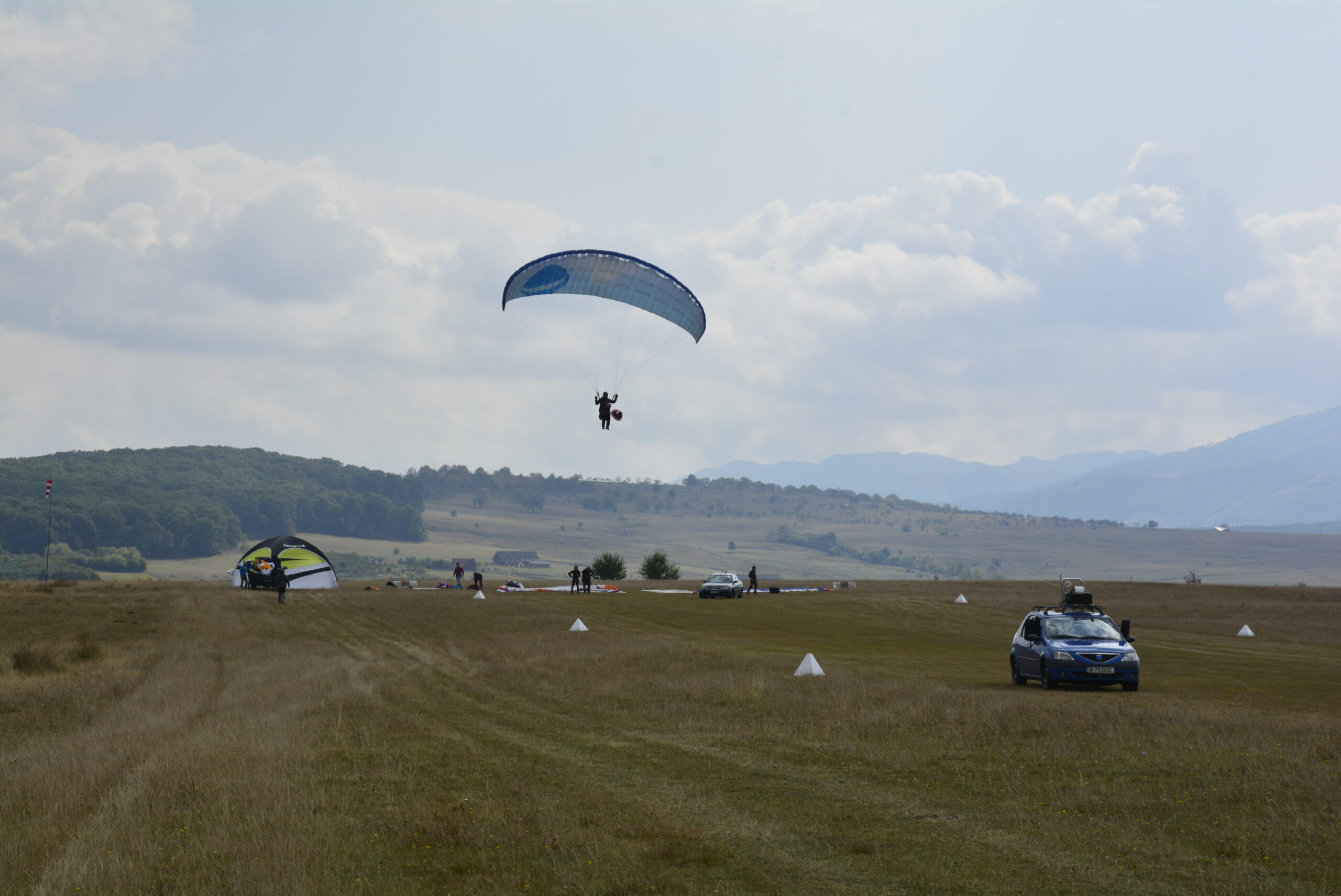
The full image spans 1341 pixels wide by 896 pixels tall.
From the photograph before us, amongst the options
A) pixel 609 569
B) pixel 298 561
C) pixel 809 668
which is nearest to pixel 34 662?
pixel 809 668

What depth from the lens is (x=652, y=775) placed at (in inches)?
526

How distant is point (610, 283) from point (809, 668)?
18935mm

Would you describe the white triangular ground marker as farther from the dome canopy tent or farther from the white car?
the dome canopy tent

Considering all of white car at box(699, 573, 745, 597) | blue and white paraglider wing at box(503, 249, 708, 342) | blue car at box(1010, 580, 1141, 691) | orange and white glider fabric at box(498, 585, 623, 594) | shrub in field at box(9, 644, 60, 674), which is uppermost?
blue and white paraglider wing at box(503, 249, 708, 342)

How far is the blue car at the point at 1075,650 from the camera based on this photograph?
21.9 metres

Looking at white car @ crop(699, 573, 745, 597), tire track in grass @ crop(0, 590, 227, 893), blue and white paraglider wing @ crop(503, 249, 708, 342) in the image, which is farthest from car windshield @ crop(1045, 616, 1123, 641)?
white car @ crop(699, 573, 745, 597)

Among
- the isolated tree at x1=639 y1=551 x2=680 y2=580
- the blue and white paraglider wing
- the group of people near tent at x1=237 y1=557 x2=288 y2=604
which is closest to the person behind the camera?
the blue and white paraglider wing

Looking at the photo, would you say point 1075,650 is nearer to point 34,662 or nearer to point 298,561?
point 34,662

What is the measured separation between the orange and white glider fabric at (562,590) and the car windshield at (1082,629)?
1825 inches

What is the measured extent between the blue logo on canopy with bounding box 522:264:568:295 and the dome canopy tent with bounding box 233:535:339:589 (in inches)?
1372

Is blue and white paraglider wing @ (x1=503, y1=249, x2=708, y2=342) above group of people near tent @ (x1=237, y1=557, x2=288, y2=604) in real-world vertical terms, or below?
above

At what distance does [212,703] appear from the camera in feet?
67.0

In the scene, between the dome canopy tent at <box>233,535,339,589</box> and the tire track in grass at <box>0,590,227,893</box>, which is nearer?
the tire track in grass at <box>0,590,227,893</box>

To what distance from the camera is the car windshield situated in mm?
22938
